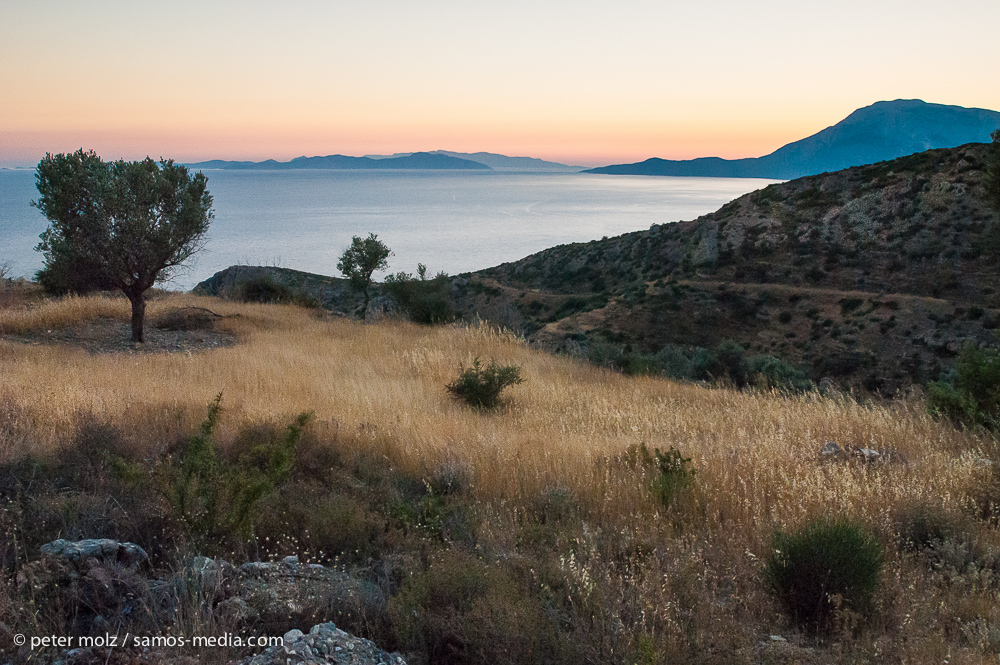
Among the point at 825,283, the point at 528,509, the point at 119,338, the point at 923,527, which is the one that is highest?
the point at 923,527

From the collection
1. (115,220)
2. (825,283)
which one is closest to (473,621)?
(115,220)

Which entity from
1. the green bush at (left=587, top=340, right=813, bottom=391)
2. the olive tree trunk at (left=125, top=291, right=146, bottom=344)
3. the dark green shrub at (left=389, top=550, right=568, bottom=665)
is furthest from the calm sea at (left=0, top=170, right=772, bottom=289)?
the dark green shrub at (left=389, top=550, right=568, bottom=665)

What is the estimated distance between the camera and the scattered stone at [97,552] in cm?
307

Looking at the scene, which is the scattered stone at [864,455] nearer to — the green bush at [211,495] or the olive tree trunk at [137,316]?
the green bush at [211,495]

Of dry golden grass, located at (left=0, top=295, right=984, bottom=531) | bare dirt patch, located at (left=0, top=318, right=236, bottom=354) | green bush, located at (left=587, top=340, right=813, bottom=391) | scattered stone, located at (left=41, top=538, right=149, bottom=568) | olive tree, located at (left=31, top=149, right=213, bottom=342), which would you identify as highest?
olive tree, located at (left=31, top=149, right=213, bottom=342)

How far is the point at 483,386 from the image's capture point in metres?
8.64

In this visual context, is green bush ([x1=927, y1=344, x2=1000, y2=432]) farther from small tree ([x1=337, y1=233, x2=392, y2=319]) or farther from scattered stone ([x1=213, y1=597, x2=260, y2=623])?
small tree ([x1=337, y1=233, x2=392, y2=319])

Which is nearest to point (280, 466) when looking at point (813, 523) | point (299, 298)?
point (813, 523)

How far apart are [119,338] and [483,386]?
28.1 ft

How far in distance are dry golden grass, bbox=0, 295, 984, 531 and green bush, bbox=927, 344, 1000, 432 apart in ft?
1.16

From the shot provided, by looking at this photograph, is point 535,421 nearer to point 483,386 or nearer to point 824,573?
point 483,386

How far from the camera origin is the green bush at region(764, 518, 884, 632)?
3.16 m

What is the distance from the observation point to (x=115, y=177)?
11.2 metres

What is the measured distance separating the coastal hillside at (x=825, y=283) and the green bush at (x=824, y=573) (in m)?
27.0
